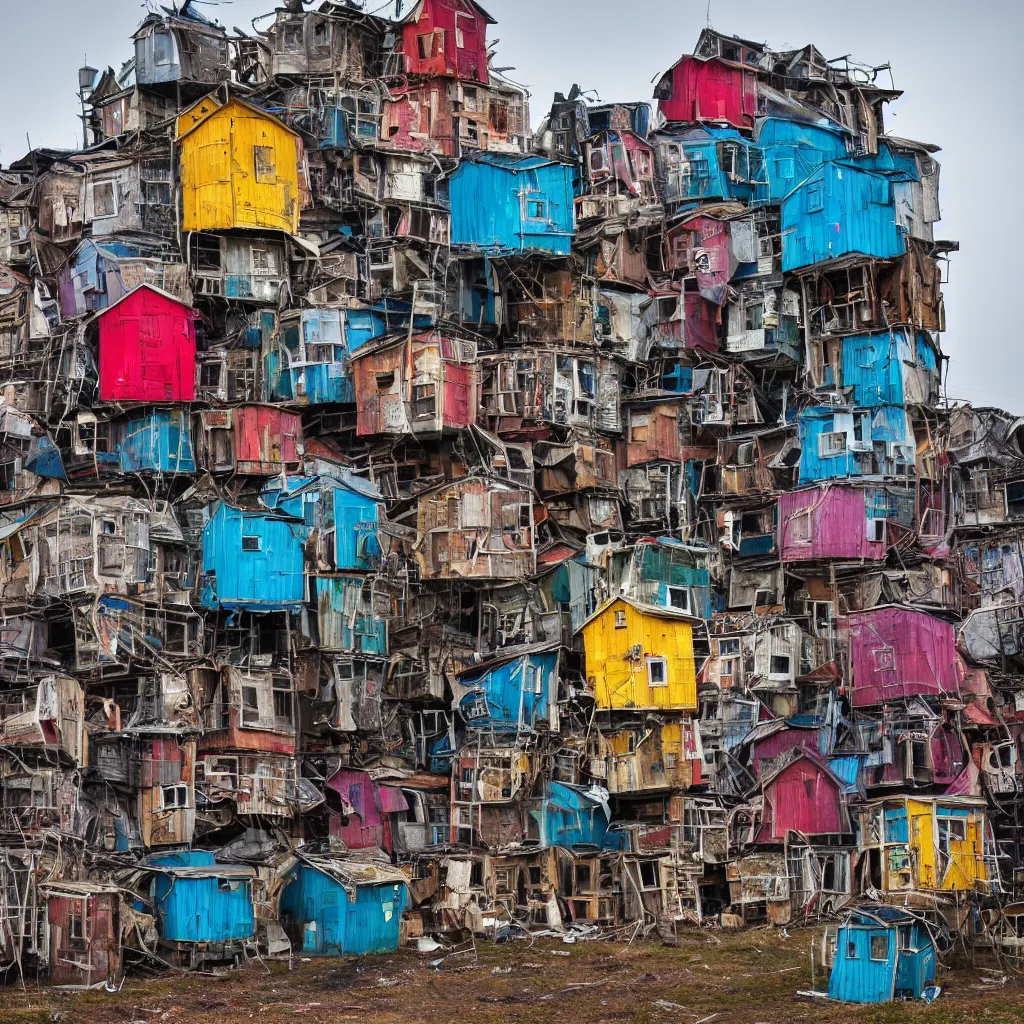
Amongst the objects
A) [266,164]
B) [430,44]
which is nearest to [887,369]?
[430,44]

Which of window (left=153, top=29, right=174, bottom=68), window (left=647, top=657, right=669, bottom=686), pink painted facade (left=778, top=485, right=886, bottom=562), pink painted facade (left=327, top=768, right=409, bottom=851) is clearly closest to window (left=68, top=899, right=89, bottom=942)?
pink painted facade (left=327, top=768, right=409, bottom=851)

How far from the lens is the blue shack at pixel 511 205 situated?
88.4 m

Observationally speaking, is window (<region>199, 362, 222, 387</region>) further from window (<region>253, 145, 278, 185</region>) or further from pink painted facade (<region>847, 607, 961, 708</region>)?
pink painted facade (<region>847, 607, 961, 708</region>)

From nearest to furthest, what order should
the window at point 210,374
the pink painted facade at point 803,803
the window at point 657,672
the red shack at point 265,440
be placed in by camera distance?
the pink painted facade at point 803,803 → the window at point 657,672 → the red shack at point 265,440 → the window at point 210,374

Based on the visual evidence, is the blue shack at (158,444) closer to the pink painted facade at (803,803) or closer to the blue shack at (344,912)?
the blue shack at (344,912)

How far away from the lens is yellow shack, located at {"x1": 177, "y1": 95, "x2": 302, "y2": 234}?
86.1 meters

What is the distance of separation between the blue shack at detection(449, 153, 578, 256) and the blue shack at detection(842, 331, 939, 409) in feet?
38.4

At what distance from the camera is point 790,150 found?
314 feet

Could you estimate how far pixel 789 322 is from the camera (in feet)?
300

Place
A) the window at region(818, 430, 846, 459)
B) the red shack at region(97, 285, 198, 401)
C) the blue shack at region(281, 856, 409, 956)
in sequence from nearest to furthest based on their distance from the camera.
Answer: the blue shack at region(281, 856, 409, 956) → the red shack at region(97, 285, 198, 401) → the window at region(818, 430, 846, 459)

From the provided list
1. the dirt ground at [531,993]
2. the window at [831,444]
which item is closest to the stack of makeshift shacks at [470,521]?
the window at [831,444]

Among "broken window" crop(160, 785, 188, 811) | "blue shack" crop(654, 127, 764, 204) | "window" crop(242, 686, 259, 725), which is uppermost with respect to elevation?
"blue shack" crop(654, 127, 764, 204)

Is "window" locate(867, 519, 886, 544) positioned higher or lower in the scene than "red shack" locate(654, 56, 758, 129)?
lower

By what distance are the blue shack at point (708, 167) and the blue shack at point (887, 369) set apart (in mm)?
11281
